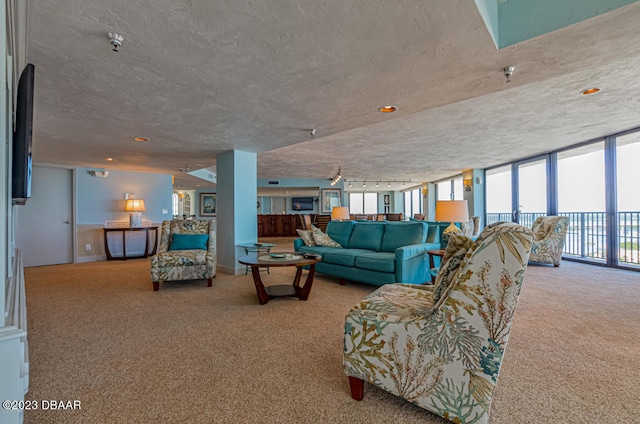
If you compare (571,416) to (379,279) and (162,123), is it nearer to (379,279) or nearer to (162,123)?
(379,279)

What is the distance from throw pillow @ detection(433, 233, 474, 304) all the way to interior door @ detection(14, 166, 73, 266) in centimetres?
742

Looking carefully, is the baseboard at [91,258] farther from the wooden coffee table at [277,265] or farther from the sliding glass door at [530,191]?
the sliding glass door at [530,191]

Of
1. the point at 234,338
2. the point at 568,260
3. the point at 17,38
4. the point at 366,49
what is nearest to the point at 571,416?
the point at 234,338

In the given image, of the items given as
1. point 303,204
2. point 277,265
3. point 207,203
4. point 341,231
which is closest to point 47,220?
point 277,265

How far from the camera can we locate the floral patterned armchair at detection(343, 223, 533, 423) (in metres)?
1.22

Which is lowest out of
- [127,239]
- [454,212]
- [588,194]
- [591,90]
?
[127,239]

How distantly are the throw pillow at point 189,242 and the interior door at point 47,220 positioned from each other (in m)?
3.54

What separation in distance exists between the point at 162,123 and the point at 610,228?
711 cm


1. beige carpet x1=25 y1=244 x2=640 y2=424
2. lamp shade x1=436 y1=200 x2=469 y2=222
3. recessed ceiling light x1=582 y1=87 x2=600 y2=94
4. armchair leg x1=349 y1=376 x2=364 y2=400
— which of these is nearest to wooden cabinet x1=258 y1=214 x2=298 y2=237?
beige carpet x1=25 y1=244 x2=640 y2=424

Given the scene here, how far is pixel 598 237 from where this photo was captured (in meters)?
5.80

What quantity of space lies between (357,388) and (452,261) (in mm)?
834

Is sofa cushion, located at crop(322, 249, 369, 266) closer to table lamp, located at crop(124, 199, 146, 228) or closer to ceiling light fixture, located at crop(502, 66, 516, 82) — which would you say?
ceiling light fixture, located at crop(502, 66, 516, 82)

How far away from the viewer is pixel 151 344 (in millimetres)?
2271

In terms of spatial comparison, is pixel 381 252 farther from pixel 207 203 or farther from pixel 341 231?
pixel 207 203
